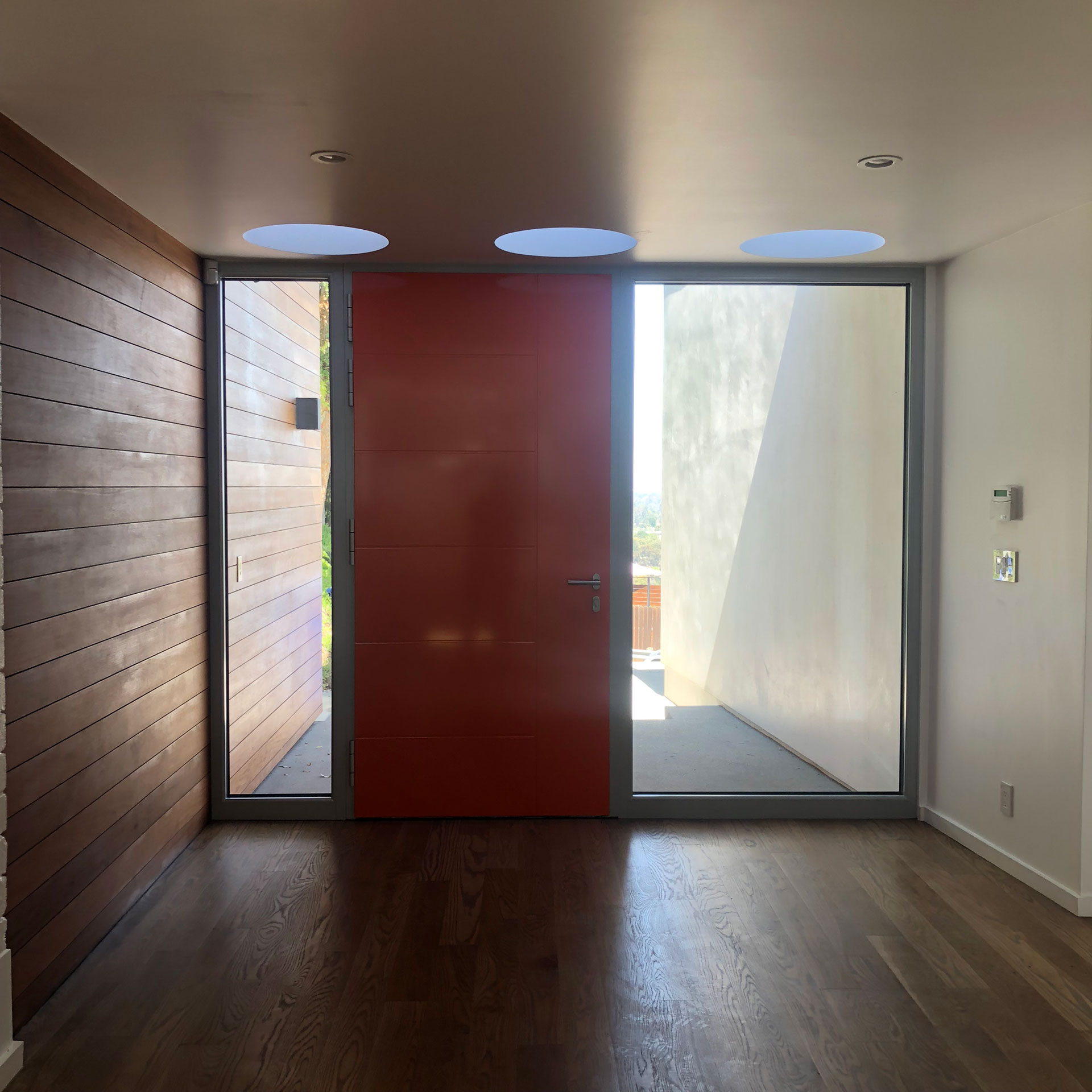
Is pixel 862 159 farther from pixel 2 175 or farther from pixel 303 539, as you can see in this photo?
pixel 303 539

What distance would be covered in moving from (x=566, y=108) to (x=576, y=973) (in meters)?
2.39

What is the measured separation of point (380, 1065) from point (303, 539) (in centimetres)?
233

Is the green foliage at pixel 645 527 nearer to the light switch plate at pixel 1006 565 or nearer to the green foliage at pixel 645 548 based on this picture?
the green foliage at pixel 645 548

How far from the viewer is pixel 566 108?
231 centimetres

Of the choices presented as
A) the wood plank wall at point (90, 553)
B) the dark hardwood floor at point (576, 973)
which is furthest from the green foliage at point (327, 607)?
the dark hardwood floor at point (576, 973)

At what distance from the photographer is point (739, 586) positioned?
4.86 m

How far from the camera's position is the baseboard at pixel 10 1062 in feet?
7.27

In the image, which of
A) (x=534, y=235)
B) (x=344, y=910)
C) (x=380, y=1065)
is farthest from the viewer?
(x=534, y=235)

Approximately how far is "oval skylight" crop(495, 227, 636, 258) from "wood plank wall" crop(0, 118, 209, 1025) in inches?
54.0

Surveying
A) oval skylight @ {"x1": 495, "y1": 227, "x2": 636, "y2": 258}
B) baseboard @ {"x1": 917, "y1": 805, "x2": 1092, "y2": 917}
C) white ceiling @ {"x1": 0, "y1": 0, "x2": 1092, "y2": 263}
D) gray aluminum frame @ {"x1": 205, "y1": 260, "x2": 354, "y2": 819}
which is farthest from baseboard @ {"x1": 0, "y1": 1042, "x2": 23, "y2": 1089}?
baseboard @ {"x1": 917, "y1": 805, "x2": 1092, "y2": 917}

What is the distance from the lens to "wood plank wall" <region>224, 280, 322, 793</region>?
159 inches

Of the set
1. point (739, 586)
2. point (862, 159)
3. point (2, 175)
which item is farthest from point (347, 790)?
point (862, 159)

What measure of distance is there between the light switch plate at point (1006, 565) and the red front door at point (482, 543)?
1.56m

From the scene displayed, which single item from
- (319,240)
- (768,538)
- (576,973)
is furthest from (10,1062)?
(768,538)
